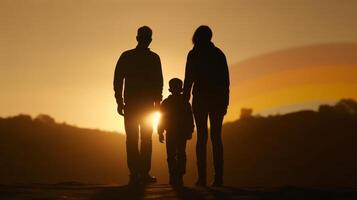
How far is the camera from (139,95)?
12.1 meters

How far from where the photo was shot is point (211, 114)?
12.1 metres

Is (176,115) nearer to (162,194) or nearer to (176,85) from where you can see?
(176,85)

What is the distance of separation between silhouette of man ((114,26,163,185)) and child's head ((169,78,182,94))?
0.99 ft

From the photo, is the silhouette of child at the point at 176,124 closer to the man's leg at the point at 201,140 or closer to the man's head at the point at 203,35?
the man's leg at the point at 201,140

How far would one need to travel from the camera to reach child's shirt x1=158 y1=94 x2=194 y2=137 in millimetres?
12578

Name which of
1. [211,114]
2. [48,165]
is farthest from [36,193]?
[48,165]

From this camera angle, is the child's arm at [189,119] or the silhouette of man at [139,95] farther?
the child's arm at [189,119]

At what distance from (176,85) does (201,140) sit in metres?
1.13

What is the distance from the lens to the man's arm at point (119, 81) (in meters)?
12.1

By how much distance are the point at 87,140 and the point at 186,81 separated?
2456 inches

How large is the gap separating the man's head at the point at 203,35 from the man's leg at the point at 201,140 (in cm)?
117

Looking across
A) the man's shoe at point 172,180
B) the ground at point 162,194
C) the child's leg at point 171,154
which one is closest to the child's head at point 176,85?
the child's leg at point 171,154

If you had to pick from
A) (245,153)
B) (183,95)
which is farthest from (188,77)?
(245,153)

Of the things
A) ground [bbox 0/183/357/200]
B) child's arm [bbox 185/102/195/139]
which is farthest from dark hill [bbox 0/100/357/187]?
ground [bbox 0/183/357/200]
